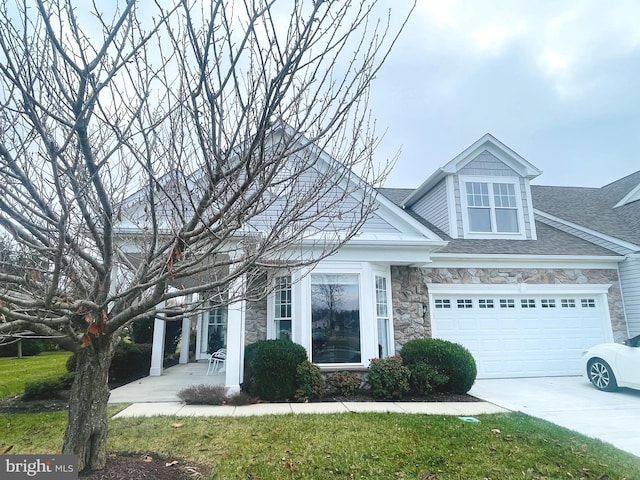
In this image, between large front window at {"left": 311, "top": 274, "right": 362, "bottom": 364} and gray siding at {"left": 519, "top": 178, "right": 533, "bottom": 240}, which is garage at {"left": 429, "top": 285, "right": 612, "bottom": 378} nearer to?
gray siding at {"left": 519, "top": 178, "right": 533, "bottom": 240}

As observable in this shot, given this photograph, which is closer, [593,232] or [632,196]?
[593,232]

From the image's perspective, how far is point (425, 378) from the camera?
7906 mm

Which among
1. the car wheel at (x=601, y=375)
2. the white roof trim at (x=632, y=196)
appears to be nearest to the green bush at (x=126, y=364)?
the car wheel at (x=601, y=375)

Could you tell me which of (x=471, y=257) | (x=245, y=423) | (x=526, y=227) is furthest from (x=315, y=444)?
(x=526, y=227)

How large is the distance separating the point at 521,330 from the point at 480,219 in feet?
10.9

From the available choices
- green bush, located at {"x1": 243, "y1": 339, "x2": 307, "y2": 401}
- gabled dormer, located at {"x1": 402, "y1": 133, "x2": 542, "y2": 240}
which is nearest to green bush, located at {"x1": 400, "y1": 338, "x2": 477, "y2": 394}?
green bush, located at {"x1": 243, "y1": 339, "x2": 307, "y2": 401}

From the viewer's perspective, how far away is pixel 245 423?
589cm

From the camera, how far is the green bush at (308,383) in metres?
7.52

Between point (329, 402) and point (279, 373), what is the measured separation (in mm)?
1127

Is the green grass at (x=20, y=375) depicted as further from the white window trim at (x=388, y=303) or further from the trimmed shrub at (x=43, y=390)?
the white window trim at (x=388, y=303)

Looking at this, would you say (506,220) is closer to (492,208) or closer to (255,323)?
(492,208)

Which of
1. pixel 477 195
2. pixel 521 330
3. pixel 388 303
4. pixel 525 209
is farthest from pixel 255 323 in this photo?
pixel 525 209

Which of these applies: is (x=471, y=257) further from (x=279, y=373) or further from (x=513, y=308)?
(x=279, y=373)

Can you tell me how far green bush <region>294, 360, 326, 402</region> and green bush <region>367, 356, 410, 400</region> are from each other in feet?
3.48
